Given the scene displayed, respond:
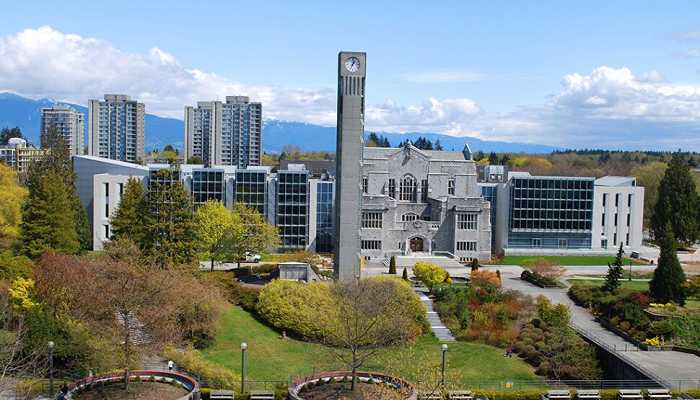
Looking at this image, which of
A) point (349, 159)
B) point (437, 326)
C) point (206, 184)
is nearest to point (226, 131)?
point (206, 184)

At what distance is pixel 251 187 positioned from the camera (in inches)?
2530

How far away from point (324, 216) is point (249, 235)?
11.8 metres

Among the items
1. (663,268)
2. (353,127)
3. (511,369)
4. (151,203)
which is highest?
(353,127)

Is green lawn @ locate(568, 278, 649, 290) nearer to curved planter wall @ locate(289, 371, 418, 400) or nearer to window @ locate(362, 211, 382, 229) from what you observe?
window @ locate(362, 211, 382, 229)

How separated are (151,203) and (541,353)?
1010 inches

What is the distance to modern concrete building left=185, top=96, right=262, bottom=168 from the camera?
13275 cm

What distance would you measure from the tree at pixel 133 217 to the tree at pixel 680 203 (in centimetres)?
4895

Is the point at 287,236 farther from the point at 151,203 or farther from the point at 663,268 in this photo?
the point at 663,268

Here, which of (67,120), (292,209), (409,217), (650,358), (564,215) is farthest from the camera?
(67,120)

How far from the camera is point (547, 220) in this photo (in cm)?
6862

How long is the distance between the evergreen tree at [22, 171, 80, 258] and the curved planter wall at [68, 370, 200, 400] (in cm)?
1896

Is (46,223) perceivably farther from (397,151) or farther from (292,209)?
(397,151)

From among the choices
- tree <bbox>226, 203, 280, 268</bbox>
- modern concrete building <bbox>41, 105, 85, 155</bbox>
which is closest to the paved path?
tree <bbox>226, 203, 280, 268</bbox>

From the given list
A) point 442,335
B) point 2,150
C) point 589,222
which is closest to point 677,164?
point 589,222
